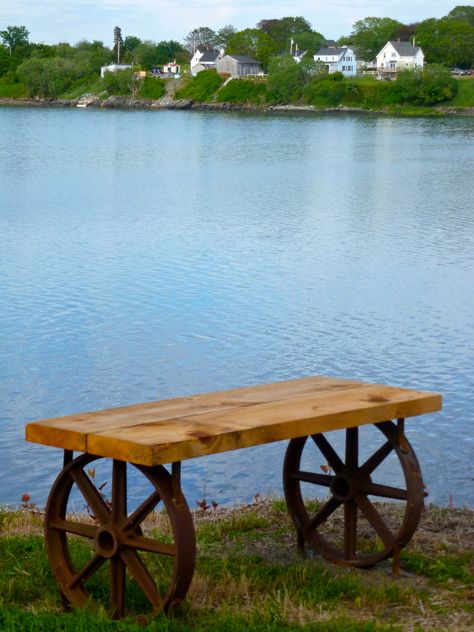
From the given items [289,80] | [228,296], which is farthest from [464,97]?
[228,296]

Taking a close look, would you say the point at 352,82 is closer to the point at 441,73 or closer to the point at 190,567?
the point at 441,73

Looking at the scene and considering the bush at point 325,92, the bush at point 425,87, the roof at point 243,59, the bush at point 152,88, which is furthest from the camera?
the bush at point 152,88

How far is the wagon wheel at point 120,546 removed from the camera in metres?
4.99

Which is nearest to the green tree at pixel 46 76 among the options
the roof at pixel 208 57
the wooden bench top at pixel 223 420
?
the roof at pixel 208 57

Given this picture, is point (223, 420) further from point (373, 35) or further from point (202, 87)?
point (373, 35)

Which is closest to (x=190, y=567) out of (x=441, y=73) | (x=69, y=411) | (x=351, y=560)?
(x=351, y=560)

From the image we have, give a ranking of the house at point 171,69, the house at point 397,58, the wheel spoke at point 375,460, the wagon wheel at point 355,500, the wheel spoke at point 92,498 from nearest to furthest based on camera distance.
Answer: the wheel spoke at point 92,498 < the wagon wheel at point 355,500 < the wheel spoke at point 375,460 < the house at point 397,58 < the house at point 171,69

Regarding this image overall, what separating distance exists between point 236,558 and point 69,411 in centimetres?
705

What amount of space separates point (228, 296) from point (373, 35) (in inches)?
6880

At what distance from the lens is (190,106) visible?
162m

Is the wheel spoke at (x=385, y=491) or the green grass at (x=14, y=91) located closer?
the wheel spoke at (x=385, y=491)

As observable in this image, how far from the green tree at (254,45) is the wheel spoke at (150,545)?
588ft

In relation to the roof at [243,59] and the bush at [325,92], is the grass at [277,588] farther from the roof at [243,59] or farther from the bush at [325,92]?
the roof at [243,59]

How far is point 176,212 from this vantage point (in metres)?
34.6
